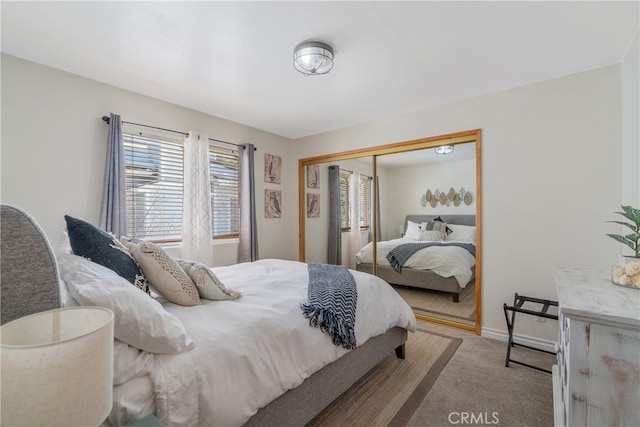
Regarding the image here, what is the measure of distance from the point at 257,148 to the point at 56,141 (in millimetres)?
2166

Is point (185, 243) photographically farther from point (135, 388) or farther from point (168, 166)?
point (135, 388)

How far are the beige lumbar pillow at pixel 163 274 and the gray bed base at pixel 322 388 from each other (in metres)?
0.70

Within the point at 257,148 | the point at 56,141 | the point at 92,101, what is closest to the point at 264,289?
the point at 56,141

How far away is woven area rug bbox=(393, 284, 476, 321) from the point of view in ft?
10.7

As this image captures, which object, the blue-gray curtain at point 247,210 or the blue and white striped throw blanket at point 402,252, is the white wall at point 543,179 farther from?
the blue-gray curtain at point 247,210

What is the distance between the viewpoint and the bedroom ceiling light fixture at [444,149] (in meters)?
3.23

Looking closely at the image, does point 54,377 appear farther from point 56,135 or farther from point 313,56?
point 56,135

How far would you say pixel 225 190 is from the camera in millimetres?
3709

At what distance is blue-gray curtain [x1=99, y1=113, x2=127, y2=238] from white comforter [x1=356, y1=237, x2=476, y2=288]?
9.52ft

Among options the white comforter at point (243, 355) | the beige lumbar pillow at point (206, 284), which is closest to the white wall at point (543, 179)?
the white comforter at point (243, 355)

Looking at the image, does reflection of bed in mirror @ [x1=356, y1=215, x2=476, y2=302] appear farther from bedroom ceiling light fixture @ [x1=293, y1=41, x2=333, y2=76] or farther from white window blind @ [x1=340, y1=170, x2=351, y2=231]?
bedroom ceiling light fixture @ [x1=293, y1=41, x2=333, y2=76]

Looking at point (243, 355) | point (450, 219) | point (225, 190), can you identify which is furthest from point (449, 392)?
point (225, 190)

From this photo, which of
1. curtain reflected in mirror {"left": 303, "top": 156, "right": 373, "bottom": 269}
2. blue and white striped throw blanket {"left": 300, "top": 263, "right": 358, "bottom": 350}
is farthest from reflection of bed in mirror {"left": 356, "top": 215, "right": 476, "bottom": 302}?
blue and white striped throw blanket {"left": 300, "top": 263, "right": 358, "bottom": 350}

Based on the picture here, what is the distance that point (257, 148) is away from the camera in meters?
4.09
